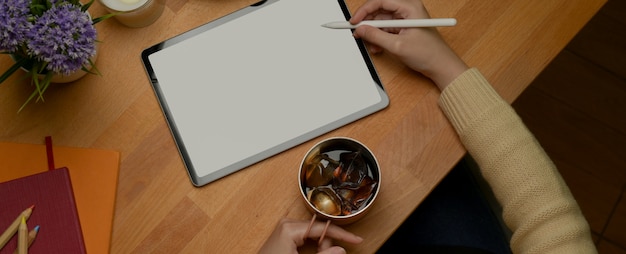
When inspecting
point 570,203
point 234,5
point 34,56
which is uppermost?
point 34,56

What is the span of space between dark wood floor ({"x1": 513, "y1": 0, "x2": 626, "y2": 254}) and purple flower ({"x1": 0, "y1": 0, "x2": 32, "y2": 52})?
114 centimetres

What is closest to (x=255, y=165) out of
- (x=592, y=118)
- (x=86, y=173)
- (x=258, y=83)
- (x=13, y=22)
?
(x=258, y=83)

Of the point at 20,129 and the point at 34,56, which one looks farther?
the point at 20,129

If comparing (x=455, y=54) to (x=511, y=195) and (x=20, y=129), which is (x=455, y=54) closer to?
(x=511, y=195)

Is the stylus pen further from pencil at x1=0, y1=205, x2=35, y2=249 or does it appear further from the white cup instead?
pencil at x1=0, y1=205, x2=35, y2=249

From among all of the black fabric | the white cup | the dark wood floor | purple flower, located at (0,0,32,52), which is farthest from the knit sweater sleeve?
the dark wood floor

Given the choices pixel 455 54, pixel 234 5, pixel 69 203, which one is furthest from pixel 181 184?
pixel 455 54

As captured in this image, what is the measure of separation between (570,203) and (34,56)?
0.71m

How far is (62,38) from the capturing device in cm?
66

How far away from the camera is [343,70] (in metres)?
0.82

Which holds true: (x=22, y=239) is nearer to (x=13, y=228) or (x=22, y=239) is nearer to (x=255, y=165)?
(x=13, y=228)

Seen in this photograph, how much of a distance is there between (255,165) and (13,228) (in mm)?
315

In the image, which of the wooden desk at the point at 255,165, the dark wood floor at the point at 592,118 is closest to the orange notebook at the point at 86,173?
the wooden desk at the point at 255,165

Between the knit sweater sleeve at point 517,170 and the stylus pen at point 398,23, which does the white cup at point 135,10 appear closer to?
the stylus pen at point 398,23
